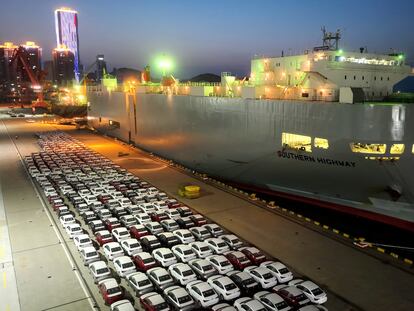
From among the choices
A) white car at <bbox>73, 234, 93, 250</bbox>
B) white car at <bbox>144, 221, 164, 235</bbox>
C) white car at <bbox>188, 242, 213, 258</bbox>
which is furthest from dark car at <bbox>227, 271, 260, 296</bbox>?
white car at <bbox>73, 234, 93, 250</bbox>

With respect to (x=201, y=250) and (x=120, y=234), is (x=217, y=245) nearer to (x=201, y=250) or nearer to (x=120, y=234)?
(x=201, y=250)

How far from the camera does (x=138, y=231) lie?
17.8 metres

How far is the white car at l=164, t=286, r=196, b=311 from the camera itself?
11.7 meters

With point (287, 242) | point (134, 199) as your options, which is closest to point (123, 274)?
point (287, 242)

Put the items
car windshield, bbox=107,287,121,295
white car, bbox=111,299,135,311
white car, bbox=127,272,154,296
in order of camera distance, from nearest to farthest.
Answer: white car, bbox=111,299,135,311 → car windshield, bbox=107,287,121,295 → white car, bbox=127,272,154,296

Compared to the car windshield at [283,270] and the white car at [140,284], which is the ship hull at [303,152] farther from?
the white car at [140,284]

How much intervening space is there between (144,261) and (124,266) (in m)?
0.88

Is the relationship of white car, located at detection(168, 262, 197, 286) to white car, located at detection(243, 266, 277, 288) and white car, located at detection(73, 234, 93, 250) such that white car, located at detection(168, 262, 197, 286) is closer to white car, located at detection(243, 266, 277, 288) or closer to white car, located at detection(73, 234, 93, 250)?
white car, located at detection(243, 266, 277, 288)

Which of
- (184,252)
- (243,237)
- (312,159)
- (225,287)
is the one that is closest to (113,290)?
(184,252)

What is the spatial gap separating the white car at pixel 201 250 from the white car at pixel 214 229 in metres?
1.61

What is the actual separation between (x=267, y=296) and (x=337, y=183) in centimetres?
1043

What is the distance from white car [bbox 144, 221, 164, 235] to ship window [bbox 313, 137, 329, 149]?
10.4 m

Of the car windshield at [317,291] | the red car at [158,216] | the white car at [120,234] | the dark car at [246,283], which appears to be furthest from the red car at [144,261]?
the car windshield at [317,291]

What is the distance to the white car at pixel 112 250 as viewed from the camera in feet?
49.9
